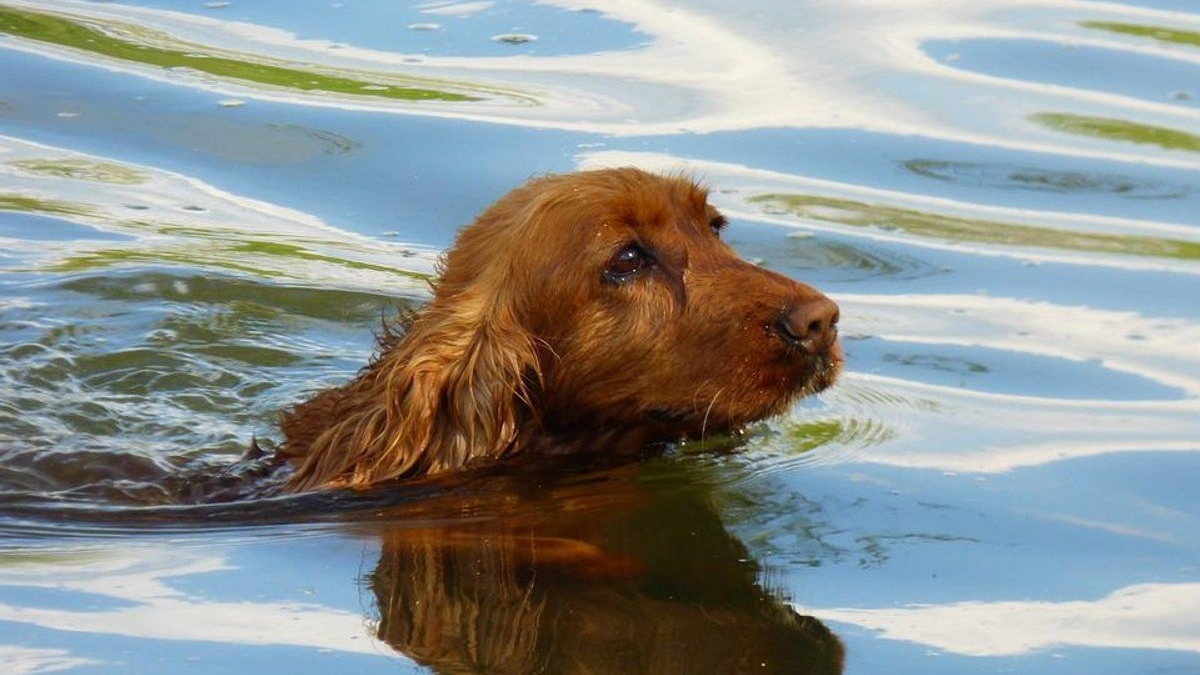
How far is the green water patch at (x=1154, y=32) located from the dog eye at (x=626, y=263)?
5847 mm

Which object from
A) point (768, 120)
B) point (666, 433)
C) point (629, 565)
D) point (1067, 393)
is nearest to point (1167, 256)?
point (1067, 393)

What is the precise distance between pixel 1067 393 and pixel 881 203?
7.60 feet

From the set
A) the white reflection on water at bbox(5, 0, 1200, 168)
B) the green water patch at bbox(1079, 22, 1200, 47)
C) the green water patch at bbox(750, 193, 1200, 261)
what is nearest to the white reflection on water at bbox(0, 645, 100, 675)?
the green water patch at bbox(750, 193, 1200, 261)

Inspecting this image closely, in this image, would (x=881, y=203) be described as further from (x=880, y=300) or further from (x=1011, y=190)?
(x=880, y=300)

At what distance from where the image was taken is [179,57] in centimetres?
1192

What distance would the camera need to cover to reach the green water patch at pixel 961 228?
9.12 m

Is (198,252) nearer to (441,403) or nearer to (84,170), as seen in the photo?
(84,170)

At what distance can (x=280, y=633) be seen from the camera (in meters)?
5.39

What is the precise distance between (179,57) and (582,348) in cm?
598

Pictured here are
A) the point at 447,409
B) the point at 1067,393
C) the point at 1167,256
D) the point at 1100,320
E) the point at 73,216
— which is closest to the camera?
the point at 447,409

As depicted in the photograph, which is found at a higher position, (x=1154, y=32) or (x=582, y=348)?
(x=1154, y=32)

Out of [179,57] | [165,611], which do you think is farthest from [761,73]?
[165,611]

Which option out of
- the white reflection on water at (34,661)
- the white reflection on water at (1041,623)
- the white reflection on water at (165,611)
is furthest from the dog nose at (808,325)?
the white reflection on water at (34,661)

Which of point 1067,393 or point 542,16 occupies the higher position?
point 542,16
